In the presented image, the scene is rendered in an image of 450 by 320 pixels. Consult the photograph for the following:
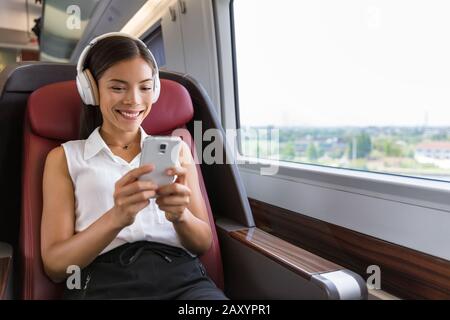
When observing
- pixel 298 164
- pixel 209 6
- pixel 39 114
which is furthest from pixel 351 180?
pixel 209 6

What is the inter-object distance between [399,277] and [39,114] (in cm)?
124

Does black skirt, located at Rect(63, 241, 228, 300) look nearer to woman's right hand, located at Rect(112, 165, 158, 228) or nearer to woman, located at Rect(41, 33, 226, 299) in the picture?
woman, located at Rect(41, 33, 226, 299)

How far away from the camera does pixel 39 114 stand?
1.30 meters

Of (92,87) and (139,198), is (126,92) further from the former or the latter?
(139,198)

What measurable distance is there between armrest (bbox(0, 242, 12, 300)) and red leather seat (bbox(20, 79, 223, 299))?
0.04 metres

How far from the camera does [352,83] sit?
1.61 meters

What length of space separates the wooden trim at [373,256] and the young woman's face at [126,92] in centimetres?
83

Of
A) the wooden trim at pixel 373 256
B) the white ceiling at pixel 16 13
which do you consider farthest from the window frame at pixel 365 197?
the white ceiling at pixel 16 13

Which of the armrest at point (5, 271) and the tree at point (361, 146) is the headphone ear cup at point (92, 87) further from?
the tree at point (361, 146)

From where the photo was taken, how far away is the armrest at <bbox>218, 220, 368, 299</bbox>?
917mm

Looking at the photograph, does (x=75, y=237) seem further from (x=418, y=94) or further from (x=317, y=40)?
(x=317, y=40)

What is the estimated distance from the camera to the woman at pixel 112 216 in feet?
3.44

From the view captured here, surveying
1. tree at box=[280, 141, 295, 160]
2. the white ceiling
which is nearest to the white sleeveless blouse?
tree at box=[280, 141, 295, 160]

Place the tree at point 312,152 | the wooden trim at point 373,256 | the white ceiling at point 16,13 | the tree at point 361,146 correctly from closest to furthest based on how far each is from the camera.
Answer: the wooden trim at point 373,256 → the tree at point 361,146 → the tree at point 312,152 → the white ceiling at point 16,13
